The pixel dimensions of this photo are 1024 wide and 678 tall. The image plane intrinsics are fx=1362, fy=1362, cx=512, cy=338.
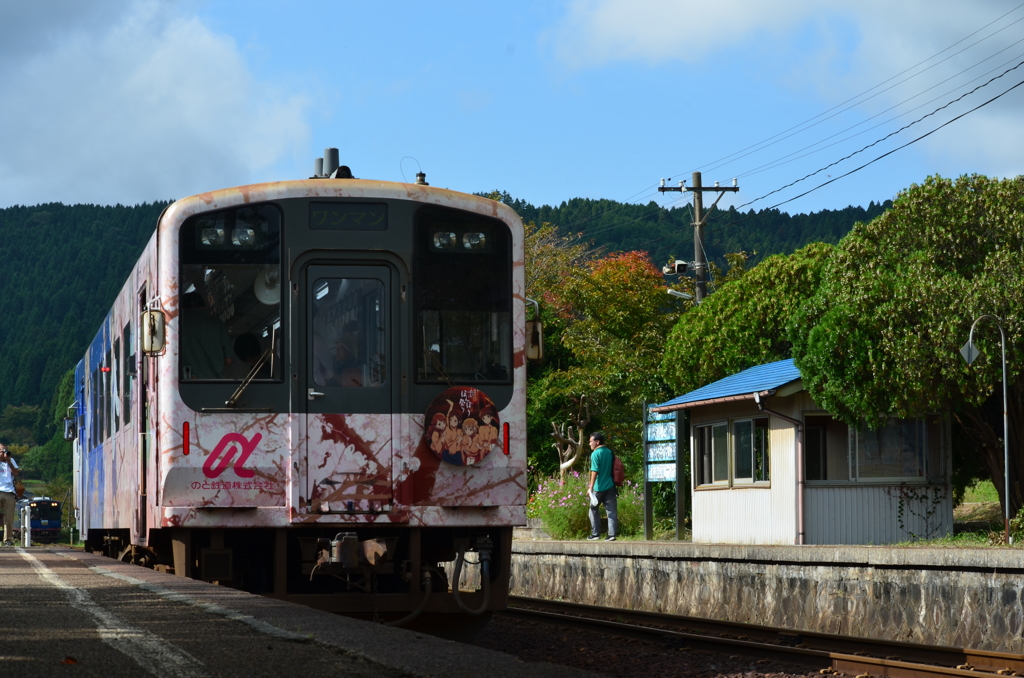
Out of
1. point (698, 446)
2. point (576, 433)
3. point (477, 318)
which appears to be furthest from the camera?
point (576, 433)

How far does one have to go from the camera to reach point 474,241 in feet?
31.3

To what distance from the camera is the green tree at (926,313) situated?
1720 centimetres

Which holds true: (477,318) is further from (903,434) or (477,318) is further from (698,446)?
(698,446)

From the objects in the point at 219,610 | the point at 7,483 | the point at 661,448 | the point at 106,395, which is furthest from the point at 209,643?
the point at 7,483

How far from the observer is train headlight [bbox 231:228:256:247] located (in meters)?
9.23

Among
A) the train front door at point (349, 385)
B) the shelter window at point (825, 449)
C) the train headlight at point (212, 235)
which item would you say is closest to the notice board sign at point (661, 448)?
the shelter window at point (825, 449)

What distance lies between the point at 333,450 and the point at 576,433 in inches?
1128

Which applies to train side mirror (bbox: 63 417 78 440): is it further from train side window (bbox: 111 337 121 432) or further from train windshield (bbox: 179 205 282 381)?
train windshield (bbox: 179 205 282 381)

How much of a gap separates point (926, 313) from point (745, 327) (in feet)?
30.1

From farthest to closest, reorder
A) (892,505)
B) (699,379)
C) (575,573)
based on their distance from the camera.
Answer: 1. (699,379)
2. (892,505)
3. (575,573)

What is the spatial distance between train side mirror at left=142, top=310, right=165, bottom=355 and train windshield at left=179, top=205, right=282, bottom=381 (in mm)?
137

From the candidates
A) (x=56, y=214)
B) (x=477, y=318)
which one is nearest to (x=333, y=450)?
(x=477, y=318)

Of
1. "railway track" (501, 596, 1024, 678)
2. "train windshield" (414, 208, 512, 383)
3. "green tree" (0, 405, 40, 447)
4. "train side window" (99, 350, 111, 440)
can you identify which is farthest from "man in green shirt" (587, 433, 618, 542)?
"green tree" (0, 405, 40, 447)

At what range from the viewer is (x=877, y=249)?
1902cm
